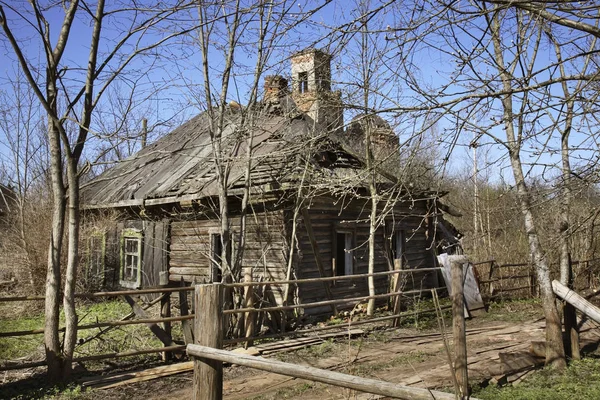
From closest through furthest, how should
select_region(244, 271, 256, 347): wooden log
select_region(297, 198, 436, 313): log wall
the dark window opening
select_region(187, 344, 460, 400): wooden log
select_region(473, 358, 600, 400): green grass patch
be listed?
select_region(187, 344, 460, 400): wooden log < select_region(473, 358, 600, 400): green grass patch < select_region(244, 271, 256, 347): wooden log < select_region(297, 198, 436, 313): log wall < the dark window opening

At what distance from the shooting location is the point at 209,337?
3.52m

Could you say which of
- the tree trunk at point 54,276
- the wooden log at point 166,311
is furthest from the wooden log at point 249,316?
the tree trunk at point 54,276

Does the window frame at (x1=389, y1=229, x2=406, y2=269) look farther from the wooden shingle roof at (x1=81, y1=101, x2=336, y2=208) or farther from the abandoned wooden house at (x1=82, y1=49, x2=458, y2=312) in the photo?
the wooden shingle roof at (x1=81, y1=101, x2=336, y2=208)

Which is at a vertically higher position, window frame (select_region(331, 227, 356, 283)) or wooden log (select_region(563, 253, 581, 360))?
window frame (select_region(331, 227, 356, 283))

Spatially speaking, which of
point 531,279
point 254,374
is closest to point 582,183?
point 254,374

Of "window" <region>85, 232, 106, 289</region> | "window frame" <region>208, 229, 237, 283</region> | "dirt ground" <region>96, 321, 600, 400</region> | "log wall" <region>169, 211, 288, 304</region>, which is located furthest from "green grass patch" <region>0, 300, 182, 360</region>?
"window" <region>85, 232, 106, 289</region>

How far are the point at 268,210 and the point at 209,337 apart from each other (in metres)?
8.12

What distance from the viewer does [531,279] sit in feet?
45.9

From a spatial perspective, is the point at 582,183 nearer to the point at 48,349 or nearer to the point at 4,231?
the point at 48,349

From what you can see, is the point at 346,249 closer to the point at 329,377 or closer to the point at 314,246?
the point at 314,246

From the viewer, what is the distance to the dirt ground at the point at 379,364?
6.27 metres

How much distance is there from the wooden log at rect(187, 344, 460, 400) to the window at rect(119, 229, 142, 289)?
39.7 feet

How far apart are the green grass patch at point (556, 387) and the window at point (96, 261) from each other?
40.4ft

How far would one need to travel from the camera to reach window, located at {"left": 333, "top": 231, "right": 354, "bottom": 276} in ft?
43.3
